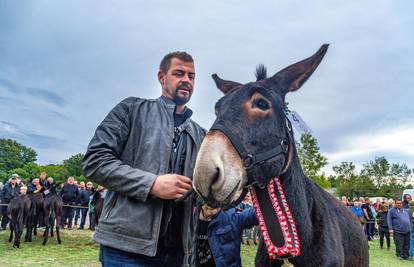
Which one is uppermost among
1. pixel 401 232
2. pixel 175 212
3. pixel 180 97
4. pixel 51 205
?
pixel 180 97

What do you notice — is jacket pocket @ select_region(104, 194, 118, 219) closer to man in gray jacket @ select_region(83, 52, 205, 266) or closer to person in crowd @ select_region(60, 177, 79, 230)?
man in gray jacket @ select_region(83, 52, 205, 266)

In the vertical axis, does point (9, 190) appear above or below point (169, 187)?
above

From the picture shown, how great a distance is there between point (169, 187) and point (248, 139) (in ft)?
2.11

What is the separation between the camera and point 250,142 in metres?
2.40

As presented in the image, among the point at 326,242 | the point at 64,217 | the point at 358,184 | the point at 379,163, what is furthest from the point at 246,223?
the point at 379,163

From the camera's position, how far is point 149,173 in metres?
2.38

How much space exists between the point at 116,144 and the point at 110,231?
0.62 metres

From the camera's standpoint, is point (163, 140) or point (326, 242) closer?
point (163, 140)

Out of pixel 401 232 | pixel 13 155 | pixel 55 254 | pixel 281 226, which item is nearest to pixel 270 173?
pixel 281 226

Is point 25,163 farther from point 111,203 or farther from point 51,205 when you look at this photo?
point 111,203

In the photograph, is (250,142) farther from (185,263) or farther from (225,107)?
(185,263)

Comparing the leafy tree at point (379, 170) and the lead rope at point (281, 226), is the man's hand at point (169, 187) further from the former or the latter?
the leafy tree at point (379, 170)

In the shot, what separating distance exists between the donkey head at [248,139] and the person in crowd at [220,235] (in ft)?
6.57

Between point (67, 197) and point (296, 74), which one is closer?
point (296, 74)
